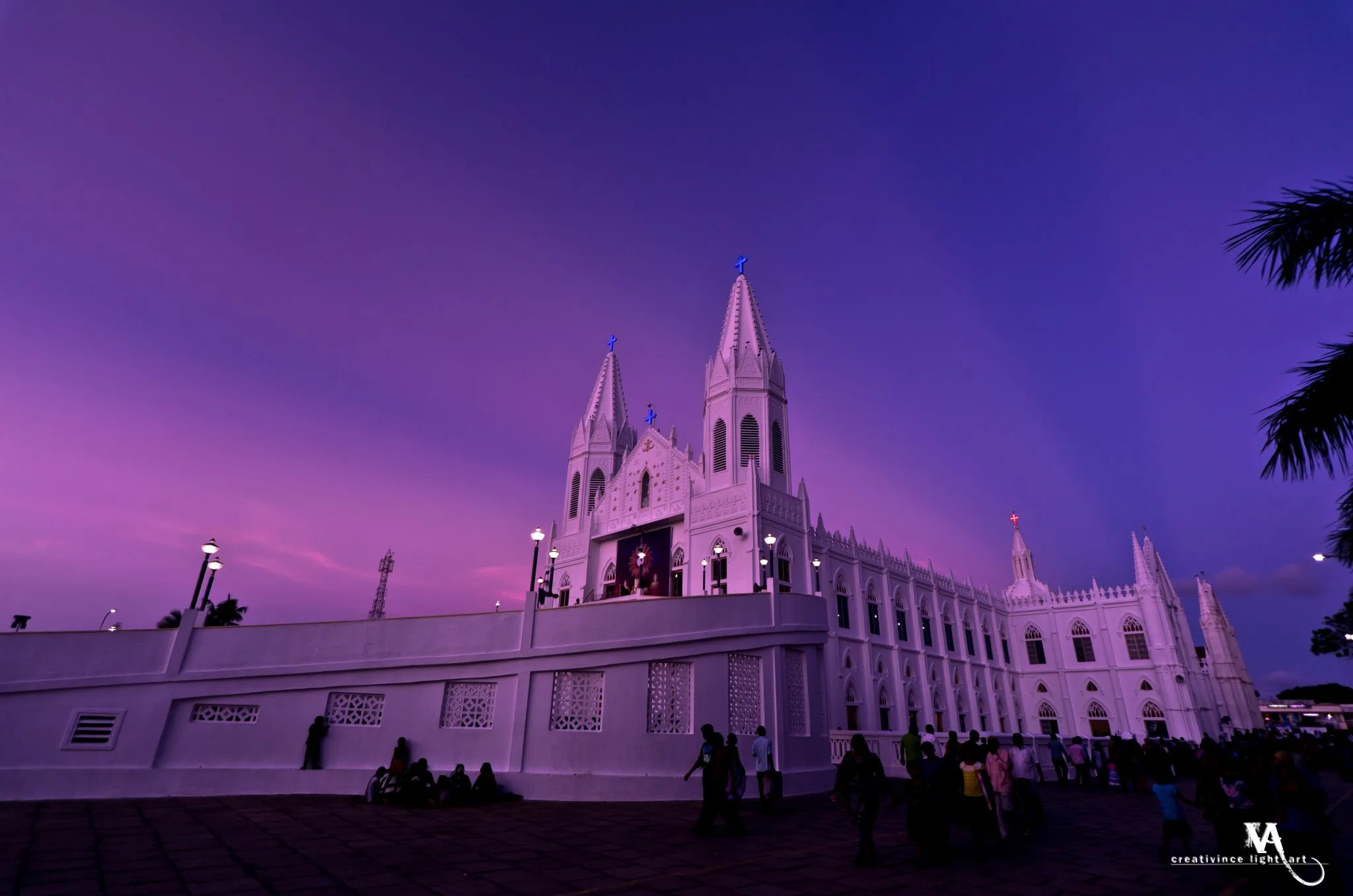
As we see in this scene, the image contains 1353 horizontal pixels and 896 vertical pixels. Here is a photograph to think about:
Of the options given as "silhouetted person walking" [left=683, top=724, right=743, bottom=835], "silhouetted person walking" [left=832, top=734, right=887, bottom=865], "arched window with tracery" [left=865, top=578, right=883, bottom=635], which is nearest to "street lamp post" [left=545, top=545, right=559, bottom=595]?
"silhouetted person walking" [left=683, top=724, right=743, bottom=835]

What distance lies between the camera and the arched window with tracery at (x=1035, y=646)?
5094 centimetres

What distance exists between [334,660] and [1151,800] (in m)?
20.1

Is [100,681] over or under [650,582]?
A: under

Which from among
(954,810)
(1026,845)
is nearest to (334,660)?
(954,810)

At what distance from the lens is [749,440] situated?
32.8 m

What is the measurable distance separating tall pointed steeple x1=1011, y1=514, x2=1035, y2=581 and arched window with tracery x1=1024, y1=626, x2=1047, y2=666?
32.5ft

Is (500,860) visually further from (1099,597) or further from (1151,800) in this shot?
(1099,597)

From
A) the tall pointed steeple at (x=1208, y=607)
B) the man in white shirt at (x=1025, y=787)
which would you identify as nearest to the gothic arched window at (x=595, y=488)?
the man in white shirt at (x=1025, y=787)

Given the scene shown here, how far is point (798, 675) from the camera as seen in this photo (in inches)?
645

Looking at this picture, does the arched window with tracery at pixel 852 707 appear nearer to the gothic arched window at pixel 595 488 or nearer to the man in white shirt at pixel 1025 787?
the gothic arched window at pixel 595 488

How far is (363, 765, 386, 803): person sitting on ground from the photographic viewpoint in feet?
Answer: 40.8

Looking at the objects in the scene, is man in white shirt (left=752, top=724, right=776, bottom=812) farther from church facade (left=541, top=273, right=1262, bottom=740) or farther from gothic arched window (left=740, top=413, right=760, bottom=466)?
gothic arched window (left=740, top=413, right=760, bottom=466)

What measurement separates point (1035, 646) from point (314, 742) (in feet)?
175

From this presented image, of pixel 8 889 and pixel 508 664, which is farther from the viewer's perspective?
pixel 508 664
